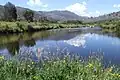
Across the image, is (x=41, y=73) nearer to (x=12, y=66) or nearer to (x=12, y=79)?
(x=12, y=79)

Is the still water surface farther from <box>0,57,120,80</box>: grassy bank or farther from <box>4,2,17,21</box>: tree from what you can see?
<box>4,2,17,21</box>: tree

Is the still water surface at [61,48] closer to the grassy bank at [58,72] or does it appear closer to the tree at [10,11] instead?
the grassy bank at [58,72]

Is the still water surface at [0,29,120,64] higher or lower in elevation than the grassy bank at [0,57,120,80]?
lower

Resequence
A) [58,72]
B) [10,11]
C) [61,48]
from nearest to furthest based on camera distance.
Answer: [58,72] → [61,48] → [10,11]

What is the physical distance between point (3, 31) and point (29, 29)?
14355mm

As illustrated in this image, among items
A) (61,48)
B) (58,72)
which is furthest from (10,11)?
(58,72)

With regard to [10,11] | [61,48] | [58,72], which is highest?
[10,11]

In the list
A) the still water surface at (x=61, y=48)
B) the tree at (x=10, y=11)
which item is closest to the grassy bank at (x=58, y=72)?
the still water surface at (x=61, y=48)

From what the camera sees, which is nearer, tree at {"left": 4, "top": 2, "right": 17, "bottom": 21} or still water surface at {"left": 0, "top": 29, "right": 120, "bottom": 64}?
still water surface at {"left": 0, "top": 29, "right": 120, "bottom": 64}

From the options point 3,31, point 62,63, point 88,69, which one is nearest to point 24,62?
point 62,63

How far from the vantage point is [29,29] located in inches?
2928

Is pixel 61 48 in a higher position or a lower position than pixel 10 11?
lower

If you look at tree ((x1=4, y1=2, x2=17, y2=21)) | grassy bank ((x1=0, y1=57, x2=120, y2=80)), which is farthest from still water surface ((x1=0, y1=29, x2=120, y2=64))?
tree ((x1=4, y1=2, x2=17, y2=21))

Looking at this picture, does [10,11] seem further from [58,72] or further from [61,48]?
[58,72]
